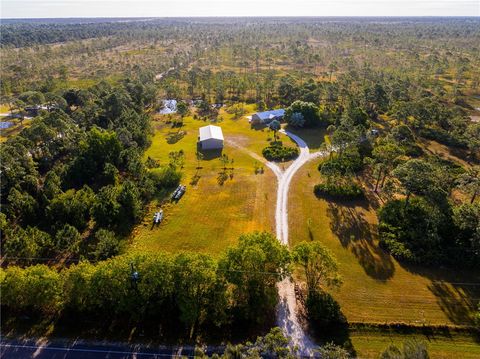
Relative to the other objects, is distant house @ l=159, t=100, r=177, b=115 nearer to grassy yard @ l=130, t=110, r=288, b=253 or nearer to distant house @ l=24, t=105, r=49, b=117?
grassy yard @ l=130, t=110, r=288, b=253

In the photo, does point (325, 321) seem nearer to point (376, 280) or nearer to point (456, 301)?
point (376, 280)

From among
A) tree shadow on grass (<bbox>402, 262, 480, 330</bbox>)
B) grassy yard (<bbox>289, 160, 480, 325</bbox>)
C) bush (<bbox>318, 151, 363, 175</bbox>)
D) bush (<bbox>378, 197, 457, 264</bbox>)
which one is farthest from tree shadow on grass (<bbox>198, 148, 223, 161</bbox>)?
tree shadow on grass (<bbox>402, 262, 480, 330</bbox>)

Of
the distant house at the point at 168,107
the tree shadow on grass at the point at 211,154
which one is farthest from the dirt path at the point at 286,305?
the distant house at the point at 168,107

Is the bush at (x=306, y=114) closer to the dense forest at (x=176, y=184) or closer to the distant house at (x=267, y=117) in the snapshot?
the dense forest at (x=176, y=184)

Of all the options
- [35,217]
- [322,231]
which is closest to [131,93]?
[35,217]

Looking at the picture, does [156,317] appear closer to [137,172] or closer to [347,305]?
[347,305]

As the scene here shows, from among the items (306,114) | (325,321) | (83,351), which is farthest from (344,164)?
(83,351)
